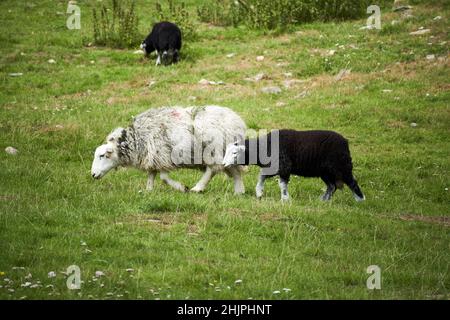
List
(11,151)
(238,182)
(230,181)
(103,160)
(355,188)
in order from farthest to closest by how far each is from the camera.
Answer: (11,151)
(230,181)
(103,160)
(238,182)
(355,188)

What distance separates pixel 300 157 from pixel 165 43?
1229 cm

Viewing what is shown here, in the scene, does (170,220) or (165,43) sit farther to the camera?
(165,43)

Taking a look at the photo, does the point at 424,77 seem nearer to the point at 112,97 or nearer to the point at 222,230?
the point at 112,97

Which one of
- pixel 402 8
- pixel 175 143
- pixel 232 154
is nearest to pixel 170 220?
pixel 232 154

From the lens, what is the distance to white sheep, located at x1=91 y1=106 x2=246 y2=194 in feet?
43.2

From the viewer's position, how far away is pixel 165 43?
24.0 m

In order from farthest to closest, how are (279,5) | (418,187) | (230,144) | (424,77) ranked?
1. (279,5)
2. (424,77)
3. (418,187)
4. (230,144)

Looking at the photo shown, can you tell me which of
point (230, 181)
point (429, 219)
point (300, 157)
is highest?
point (300, 157)

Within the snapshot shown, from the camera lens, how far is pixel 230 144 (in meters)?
13.0

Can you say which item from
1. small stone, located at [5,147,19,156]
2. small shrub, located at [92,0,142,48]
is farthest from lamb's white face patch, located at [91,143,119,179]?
small shrub, located at [92,0,142,48]

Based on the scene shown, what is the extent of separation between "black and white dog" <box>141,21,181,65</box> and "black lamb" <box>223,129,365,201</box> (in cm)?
1171

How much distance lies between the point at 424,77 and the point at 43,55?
12.3 metres

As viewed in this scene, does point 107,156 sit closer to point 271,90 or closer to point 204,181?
point 204,181
